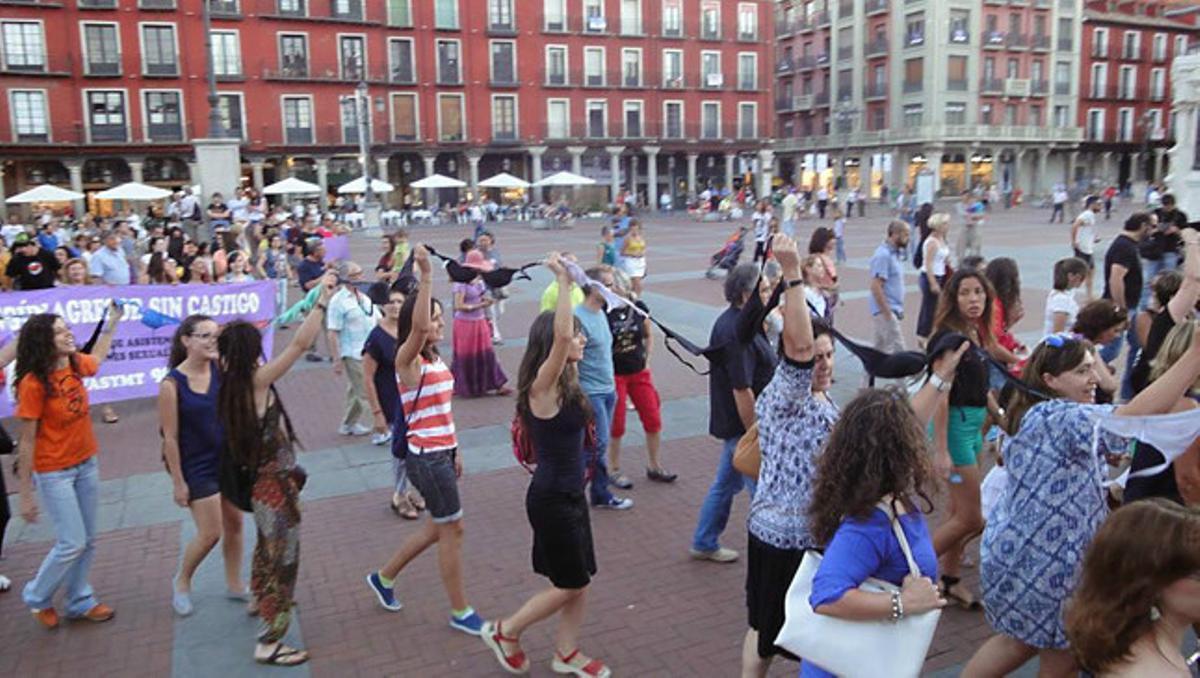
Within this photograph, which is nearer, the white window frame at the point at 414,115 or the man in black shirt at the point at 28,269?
the man in black shirt at the point at 28,269

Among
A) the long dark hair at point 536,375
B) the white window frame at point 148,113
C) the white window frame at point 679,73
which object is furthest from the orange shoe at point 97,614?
the white window frame at point 679,73

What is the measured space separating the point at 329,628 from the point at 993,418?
151 inches

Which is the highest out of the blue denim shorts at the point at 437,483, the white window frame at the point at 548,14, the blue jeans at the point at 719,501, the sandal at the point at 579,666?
the white window frame at the point at 548,14

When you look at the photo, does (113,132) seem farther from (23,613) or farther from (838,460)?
(838,460)

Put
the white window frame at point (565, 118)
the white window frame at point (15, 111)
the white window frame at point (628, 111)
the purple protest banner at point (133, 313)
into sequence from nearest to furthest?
1. the purple protest banner at point (133, 313)
2. the white window frame at point (15, 111)
3. the white window frame at point (565, 118)
4. the white window frame at point (628, 111)

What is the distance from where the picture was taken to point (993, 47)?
2247 inches

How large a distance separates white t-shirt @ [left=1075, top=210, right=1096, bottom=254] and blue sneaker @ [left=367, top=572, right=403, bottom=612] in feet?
40.9

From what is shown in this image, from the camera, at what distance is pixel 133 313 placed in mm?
9180

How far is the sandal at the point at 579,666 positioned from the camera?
165 inches

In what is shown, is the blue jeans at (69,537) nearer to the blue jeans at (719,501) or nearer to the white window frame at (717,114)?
the blue jeans at (719,501)

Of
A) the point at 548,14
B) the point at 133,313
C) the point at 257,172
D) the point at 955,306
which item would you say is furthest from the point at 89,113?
the point at 955,306

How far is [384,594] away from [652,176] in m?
50.4

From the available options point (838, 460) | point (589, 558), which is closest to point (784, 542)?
point (838, 460)

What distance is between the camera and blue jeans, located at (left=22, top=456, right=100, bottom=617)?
472 centimetres
